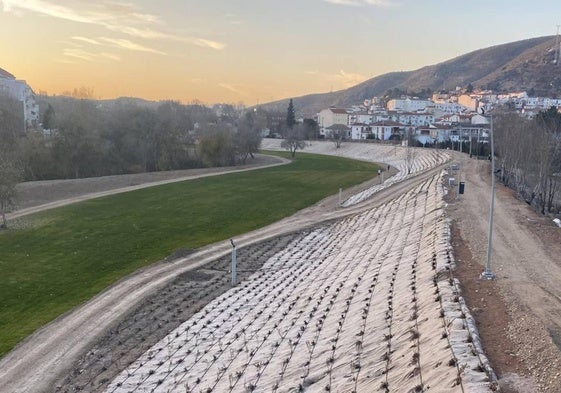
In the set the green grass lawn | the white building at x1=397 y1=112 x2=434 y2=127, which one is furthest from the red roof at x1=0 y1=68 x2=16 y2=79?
the white building at x1=397 y1=112 x2=434 y2=127

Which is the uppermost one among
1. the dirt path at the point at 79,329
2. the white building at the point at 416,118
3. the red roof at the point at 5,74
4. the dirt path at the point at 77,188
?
the red roof at the point at 5,74

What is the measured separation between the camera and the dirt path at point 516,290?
1055cm

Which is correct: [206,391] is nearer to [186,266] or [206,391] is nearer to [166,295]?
[166,295]

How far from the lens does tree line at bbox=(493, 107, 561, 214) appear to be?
139 ft

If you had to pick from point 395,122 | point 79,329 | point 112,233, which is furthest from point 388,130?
point 79,329

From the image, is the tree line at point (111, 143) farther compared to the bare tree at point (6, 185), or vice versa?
the tree line at point (111, 143)

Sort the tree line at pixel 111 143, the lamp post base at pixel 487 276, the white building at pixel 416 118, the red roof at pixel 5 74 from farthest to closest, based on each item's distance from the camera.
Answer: the white building at pixel 416 118 < the red roof at pixel 5 74 < the tree line at pixel 111 143 < the lamp post base at pixel 487 276

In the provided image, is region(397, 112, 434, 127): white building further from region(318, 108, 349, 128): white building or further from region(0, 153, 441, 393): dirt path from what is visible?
region(0, 153, 441, 393): dirt path

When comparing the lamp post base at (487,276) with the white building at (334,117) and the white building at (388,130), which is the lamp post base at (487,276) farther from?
the white building at (334,117)

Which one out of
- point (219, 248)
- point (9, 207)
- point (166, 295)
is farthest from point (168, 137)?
point (166, 295)

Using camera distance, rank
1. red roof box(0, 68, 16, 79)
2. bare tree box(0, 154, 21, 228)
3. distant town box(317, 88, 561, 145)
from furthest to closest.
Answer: distant town box(317, 88, 561, 145)
red roof box(0, 68, 16, 79)
bare tree box(0, 154, 21, 228)

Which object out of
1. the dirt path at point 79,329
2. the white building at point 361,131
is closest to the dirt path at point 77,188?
the dirt path at point 79,329

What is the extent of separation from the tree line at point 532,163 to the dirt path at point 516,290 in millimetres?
14469

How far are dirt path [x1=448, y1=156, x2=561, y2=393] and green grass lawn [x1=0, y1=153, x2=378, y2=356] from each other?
1605 cm
